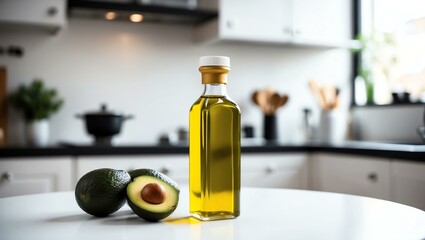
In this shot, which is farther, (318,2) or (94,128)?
(318,2)

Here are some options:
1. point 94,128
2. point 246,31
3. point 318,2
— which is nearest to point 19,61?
point 94,128

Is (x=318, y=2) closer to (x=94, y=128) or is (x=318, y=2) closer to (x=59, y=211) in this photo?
(x=94, y=128)

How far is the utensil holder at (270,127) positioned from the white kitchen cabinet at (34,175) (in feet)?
4.40

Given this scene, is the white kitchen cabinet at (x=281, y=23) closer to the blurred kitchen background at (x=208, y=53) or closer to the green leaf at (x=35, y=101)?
the blurred kitchen background at (x=208, y=53)

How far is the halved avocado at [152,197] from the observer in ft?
2.91

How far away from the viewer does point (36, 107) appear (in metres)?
2.83

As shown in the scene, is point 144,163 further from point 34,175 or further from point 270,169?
point 270,169

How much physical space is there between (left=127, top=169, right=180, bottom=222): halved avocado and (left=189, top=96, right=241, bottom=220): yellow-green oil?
0.16 feet

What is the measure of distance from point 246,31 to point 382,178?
1173 mm

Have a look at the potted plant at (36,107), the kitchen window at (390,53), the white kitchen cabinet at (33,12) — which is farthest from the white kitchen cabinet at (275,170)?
the white kitchen cabinet at (33,12)

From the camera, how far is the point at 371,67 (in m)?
3.59

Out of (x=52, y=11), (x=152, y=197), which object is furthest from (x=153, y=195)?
(x=52, y=11)

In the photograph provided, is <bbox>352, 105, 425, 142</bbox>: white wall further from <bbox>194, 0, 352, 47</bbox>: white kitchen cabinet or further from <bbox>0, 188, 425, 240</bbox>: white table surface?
<bbox>0, 188, 425, 240</bbox>: white table surface

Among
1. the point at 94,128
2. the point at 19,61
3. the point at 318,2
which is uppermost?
the point at 318,2
